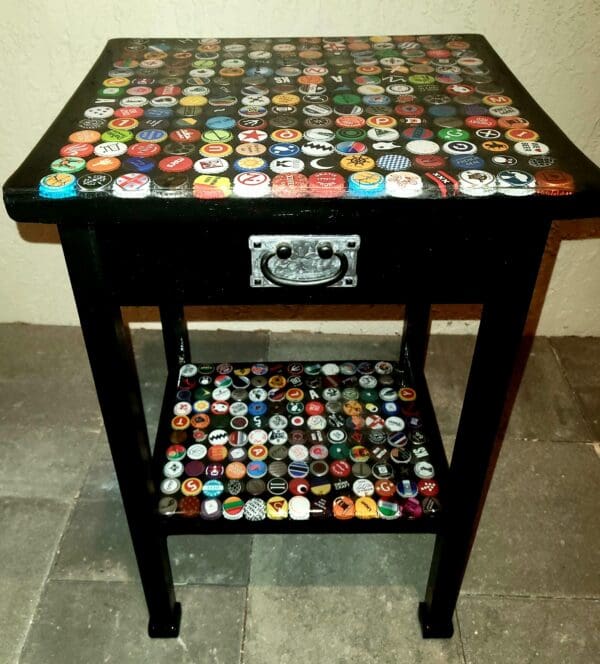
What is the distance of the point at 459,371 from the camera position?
1.59 m

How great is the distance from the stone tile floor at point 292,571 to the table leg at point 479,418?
0.10 m

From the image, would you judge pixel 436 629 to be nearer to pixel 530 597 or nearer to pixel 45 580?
pixel 530 597

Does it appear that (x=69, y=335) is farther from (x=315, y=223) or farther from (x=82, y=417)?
(x=315, y=223)

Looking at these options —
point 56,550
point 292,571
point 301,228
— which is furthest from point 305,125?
point 56,550

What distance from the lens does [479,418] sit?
83cm

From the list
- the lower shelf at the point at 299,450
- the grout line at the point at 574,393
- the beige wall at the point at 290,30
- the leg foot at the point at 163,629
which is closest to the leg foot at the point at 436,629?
the lower shelf at the point at 299,450

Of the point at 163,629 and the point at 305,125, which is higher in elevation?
the point at 305,125

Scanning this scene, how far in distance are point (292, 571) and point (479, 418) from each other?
0.53 metres

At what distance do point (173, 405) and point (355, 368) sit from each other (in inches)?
13.3

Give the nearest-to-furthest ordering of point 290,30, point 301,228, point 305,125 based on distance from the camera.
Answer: point 301,228 < point 305,125 < point 290,30

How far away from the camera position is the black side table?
2.14 feet

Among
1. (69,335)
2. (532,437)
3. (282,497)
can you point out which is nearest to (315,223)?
(282,497)

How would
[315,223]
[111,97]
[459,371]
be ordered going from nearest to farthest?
[315,223] → [111,97] → [459,371]

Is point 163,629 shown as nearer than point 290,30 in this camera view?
Yes
